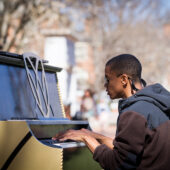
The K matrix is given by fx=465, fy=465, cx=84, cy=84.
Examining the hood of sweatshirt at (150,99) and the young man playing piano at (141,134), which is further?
the hood of sweatshirt at (150,99)

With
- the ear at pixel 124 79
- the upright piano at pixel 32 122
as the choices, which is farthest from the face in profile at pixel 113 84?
the upright piano at pixel 32 122

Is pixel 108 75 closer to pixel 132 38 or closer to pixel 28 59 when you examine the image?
pixel 28 59

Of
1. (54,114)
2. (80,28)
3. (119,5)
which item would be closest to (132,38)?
(119,5)

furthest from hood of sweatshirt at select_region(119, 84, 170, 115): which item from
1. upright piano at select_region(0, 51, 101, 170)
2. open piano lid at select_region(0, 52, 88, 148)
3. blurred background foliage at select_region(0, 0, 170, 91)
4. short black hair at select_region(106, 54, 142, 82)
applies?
blurred background foliage at select_region(0, 0, 170, 91)

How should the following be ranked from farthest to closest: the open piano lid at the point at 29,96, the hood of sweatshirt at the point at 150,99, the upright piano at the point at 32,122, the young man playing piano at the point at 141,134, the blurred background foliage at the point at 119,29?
1. the blurred background foliage at the point at 119,29
2. the open piano lid at the point at 29,96
3. the upright piano at the point at 32,122
4. the hood of sweatshirt at the point at 150,99
5. the young man playing piano at the point at 141,134

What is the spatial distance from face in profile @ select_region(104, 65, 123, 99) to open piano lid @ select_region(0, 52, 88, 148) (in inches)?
39.7

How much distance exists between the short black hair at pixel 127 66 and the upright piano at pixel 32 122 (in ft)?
2.80

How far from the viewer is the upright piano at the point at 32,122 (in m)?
3.57

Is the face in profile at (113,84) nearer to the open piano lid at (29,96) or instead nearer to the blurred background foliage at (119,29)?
the open piano lid at (29,96)

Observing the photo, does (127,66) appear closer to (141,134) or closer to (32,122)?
(141,134)

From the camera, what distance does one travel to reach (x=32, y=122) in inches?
150

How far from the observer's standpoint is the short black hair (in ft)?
10.0

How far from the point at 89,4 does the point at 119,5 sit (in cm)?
520

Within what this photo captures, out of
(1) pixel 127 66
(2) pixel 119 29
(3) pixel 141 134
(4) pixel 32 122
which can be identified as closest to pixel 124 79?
(1) pixel 127 66
